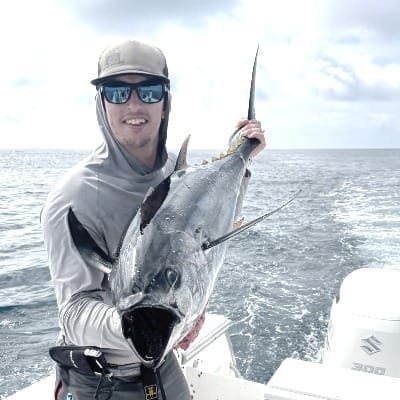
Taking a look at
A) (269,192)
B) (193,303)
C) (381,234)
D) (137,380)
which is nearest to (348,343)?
(137,380)

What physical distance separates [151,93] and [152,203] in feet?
1.70

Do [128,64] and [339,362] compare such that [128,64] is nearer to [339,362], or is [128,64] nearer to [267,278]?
[339,362]

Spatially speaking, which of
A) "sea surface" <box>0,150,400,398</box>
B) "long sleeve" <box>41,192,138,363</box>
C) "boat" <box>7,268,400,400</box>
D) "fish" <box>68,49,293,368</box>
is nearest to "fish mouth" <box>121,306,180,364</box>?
"fish" <box>68,49,293,368</box>

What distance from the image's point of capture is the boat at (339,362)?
256 cm

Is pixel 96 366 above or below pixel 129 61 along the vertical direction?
below

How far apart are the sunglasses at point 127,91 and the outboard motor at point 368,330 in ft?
10.0

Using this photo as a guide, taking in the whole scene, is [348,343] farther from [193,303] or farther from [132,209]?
[193,303]

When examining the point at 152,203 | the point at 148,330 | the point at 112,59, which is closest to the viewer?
the point at 148,330

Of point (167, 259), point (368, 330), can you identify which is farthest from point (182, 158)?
point (368, 330)

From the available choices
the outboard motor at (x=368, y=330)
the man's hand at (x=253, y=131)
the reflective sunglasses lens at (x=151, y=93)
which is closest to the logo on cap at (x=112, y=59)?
the reflective sunglasses lens at (x=151, y=93)

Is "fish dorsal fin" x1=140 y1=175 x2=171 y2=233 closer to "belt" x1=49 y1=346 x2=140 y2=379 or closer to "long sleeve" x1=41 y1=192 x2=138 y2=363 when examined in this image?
"long sleeve" x1=41 y1=192 x2=138 y2=363

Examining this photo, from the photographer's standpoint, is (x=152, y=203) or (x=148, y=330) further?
(x=152, y=203)

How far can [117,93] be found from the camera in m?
1.67

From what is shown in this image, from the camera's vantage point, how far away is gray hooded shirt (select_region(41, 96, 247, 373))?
146cm
